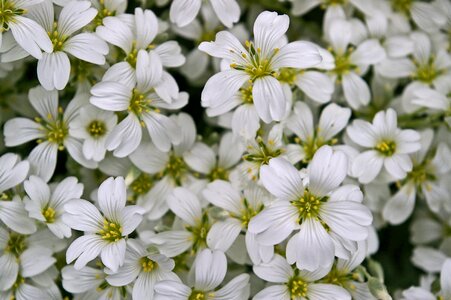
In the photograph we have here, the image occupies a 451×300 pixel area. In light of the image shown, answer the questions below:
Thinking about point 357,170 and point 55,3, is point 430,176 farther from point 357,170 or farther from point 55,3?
point 55,3

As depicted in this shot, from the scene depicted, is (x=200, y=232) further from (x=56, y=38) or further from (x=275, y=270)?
(x=56, y=38)

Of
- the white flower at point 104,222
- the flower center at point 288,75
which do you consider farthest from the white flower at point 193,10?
the white flower at point 104,222

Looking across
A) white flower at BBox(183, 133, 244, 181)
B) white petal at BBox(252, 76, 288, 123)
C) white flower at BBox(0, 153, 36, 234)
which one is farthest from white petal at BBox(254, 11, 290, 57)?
white flower at BBox(0, 153, 36, 234)

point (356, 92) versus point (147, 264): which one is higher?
point (356, 92)

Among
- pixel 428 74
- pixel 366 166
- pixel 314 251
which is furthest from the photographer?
pixel 428 74

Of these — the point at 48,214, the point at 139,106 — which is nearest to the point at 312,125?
the point at 139,106

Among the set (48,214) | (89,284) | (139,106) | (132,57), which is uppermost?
(132,57)

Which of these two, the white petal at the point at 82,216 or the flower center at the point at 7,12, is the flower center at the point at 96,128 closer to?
the white petal at the point at 82,216
